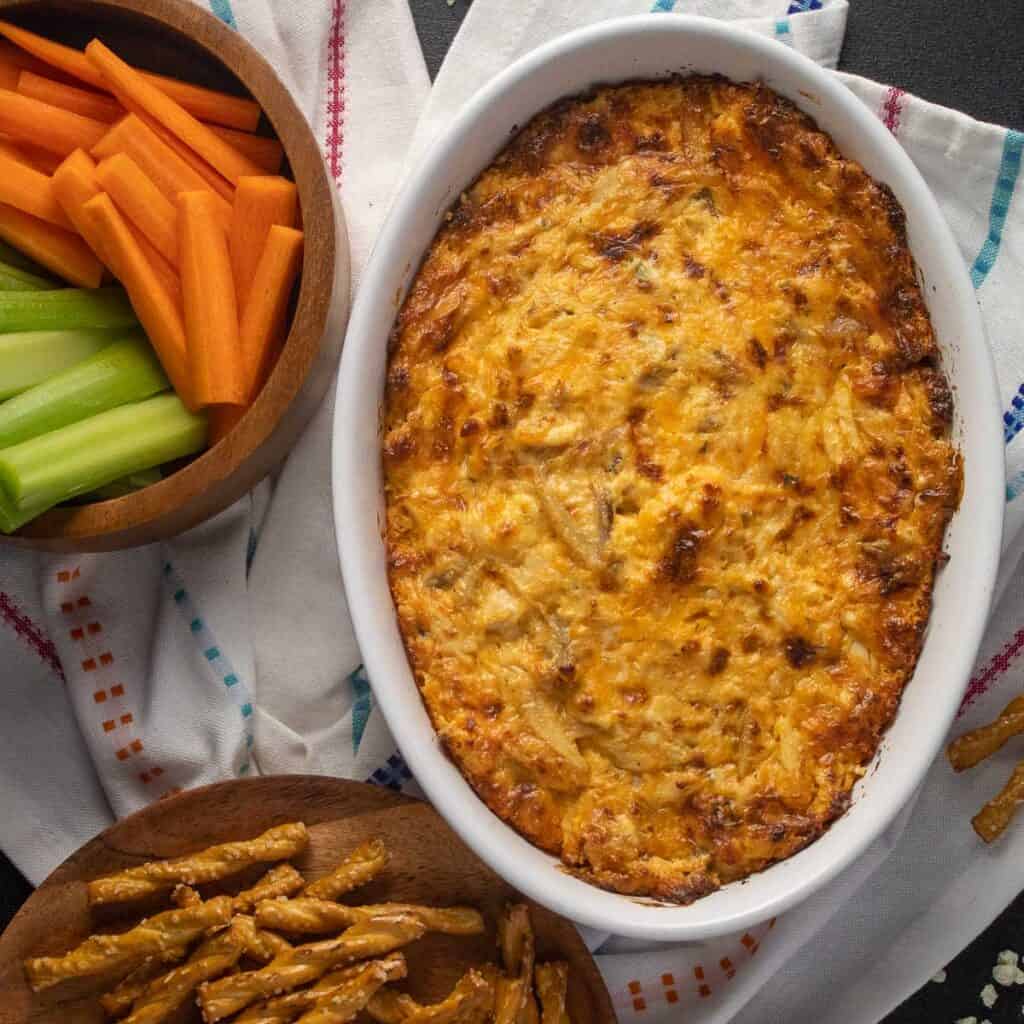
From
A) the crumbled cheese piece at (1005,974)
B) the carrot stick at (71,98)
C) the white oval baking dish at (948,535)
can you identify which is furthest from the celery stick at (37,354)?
the crumbled cheese piece at (1005,974)

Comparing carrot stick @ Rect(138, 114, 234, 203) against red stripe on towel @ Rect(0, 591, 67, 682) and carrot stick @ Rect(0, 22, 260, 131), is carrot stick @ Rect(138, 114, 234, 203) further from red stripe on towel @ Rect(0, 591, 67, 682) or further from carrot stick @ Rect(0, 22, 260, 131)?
red stripe on towel @ Rect(0, 591, 67, 682)

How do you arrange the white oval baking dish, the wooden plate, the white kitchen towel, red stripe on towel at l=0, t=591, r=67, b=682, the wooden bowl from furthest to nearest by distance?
red stripe on towel at l=0, t=591, r=67, b=682 → the white kitchen towel → the wooden plate → the wooden bowl → the white oval baking dish

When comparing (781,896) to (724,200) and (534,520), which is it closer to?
(534,520)

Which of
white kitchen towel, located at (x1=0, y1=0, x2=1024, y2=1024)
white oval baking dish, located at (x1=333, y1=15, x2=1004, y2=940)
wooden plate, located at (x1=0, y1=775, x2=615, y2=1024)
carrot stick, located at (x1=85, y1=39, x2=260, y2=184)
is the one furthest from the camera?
white kitchen towel, located at (x1=0, y1=0, x2=1024, y2=1024)

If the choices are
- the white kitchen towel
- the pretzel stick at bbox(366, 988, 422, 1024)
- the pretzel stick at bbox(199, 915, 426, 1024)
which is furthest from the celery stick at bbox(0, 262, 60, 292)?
the pretzel stick at bbox(366, 988, 422, 1024)

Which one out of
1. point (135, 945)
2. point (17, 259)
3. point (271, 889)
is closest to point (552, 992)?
point (271, 889)
